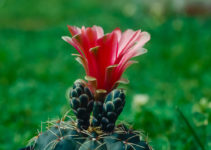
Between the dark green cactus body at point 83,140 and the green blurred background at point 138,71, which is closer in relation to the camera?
the dark green cactus body at point 83,140

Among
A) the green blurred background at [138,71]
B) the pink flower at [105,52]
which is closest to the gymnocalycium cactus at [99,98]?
the pink flower at [105,52]

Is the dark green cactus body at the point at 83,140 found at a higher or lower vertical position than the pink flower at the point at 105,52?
lower

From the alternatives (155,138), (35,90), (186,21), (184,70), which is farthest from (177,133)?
(186,21)

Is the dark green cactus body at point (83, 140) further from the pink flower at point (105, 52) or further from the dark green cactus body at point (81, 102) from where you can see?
the pink flower at point (105, 52)

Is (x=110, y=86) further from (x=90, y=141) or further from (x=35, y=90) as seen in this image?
(x=35, y=90)

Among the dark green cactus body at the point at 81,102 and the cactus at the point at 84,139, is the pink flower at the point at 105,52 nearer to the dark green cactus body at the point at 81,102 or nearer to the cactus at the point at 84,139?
the dark green cactus body at the point at 81,102

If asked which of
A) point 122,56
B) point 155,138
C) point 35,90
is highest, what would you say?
point 122,56
